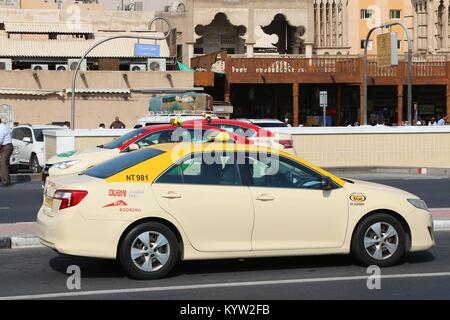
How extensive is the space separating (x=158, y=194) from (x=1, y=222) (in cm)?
555

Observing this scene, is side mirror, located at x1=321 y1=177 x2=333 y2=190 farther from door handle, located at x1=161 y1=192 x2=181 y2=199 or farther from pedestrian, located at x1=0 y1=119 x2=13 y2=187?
pedestrian, located at x1=0 y1=119 x2=13 y2=187

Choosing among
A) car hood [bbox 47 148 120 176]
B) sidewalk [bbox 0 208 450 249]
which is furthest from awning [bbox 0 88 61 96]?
sidewalk [bbox 0 208 450 249]

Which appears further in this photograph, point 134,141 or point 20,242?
point 134,141

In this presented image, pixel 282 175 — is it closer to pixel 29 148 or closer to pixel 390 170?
pixel 390 170

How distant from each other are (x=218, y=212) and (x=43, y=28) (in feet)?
126

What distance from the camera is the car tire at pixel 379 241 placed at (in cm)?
930

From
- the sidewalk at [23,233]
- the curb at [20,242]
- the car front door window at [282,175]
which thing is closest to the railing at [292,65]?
the sidewalk at [23,233]

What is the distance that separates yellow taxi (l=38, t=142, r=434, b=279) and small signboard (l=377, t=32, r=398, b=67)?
24797mm

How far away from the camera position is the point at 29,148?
2588cm

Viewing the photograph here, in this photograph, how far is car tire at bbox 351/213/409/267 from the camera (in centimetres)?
930

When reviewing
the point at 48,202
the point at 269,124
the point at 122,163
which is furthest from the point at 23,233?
the point at 269,124

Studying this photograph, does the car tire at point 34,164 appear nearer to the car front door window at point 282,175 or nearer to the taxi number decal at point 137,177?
the taxi number decal at point 137,177

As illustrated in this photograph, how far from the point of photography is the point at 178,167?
9031 mm

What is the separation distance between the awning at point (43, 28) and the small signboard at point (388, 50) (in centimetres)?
1772
